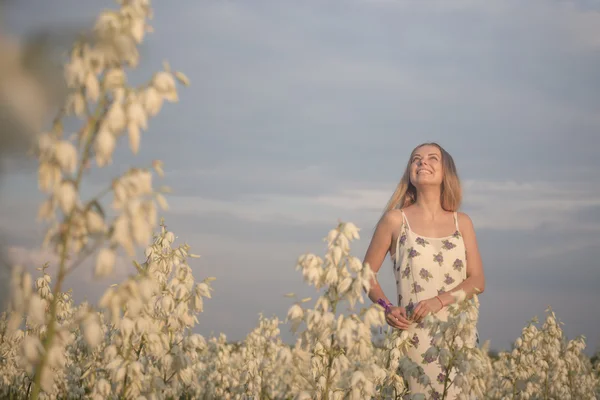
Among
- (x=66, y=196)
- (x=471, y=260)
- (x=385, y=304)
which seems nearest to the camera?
(x=66, y=196)

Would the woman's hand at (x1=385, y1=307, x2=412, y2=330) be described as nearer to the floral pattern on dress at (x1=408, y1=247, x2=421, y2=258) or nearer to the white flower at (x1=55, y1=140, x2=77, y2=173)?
the floral pattern on dress at (x1=408, y1=247, x2=421, y2=258)

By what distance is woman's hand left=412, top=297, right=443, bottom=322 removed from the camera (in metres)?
6.73

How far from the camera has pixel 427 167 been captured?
754cm

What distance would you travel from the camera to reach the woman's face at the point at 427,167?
296 inches

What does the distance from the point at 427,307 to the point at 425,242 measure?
90 cm

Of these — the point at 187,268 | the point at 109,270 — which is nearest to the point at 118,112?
the point at 109,270

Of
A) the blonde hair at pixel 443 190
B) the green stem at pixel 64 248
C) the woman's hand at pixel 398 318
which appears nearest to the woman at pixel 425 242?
the blonde hair at pixel 443 190

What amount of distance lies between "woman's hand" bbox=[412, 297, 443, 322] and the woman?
14 centimetres

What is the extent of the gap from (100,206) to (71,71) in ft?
2.13

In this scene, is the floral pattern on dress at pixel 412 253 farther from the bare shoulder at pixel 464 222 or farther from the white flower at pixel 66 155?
the white flower at pixel 66 155

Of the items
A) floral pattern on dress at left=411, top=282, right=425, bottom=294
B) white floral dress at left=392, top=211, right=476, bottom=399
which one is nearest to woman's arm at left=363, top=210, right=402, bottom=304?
white floral dress at left=392, top=211, right=476, bottom=399

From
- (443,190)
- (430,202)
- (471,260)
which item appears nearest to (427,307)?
(471,260)

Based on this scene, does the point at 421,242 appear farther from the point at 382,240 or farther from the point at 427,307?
the point at 427,307

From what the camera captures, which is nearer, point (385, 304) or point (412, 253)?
point (385, 304)
